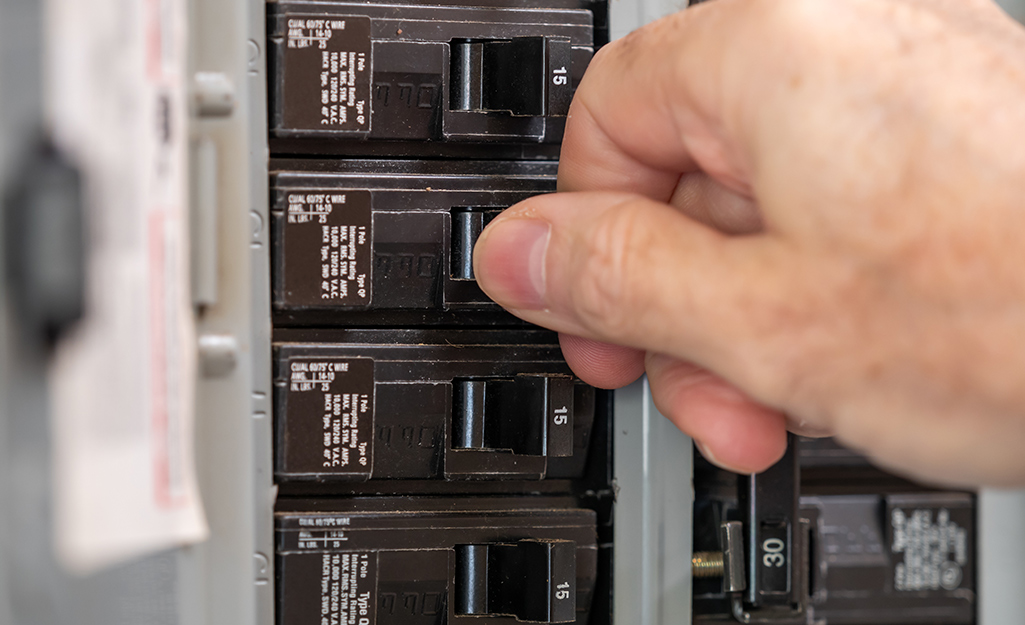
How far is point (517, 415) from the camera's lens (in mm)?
924

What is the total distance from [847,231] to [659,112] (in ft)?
0.80

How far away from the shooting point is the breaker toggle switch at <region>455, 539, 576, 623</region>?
35.5 inches

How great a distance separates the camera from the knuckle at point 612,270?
0.69 m

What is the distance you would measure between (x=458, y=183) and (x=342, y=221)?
15 centimetres

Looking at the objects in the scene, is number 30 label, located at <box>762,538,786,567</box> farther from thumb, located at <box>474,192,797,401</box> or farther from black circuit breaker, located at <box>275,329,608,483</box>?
thumb, located at <box>474,192,797,401</box>

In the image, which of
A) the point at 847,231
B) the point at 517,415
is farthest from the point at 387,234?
the point at 847,231

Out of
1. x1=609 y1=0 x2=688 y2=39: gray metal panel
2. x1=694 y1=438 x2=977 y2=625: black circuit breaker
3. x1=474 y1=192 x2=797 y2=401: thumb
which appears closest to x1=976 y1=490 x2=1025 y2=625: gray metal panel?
x1=694 y1=438 x2=977 y2=625: black circuit breaker

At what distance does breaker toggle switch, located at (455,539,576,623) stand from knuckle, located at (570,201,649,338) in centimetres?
33

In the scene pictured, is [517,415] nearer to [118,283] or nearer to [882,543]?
[118,283]

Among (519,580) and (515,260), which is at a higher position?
(515,260)

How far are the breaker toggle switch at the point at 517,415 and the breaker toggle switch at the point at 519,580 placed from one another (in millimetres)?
122

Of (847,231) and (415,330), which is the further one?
(415,330)

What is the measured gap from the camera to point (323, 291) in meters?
0.90

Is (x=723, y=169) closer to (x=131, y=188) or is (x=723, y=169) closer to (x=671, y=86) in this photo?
(x=671, y=86)
